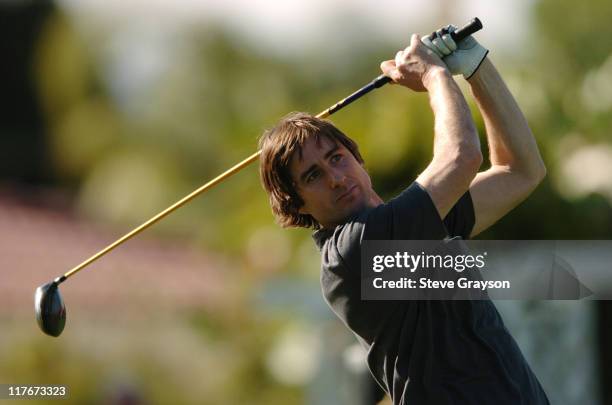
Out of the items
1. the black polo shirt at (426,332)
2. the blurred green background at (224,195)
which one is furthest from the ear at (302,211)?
the blurred green background at (224,195)

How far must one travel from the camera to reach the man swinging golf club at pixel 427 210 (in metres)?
3.51

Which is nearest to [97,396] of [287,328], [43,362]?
[43,362]

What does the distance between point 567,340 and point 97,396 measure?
5478 mm

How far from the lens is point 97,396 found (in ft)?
38.6

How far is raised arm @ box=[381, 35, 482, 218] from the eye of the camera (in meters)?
3.49

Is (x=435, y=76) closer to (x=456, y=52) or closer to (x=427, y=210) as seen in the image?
(x=456, y=52)

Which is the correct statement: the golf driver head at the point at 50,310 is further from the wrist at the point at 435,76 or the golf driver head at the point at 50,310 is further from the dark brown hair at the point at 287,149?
the wrist at the point at 435,76

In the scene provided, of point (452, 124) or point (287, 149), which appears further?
point (287, 149)

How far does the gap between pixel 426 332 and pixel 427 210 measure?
0.37 m

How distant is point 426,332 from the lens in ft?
11.7

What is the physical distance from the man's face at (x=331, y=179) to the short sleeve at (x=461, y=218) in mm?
267

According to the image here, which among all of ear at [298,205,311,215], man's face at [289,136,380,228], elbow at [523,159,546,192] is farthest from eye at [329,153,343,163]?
elbow at [523,159,546,192]

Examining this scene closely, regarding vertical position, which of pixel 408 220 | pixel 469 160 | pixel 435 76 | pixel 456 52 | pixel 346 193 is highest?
pixel 456 52

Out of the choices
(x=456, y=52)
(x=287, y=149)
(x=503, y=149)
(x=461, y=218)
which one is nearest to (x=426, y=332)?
(x=461, y=218)
